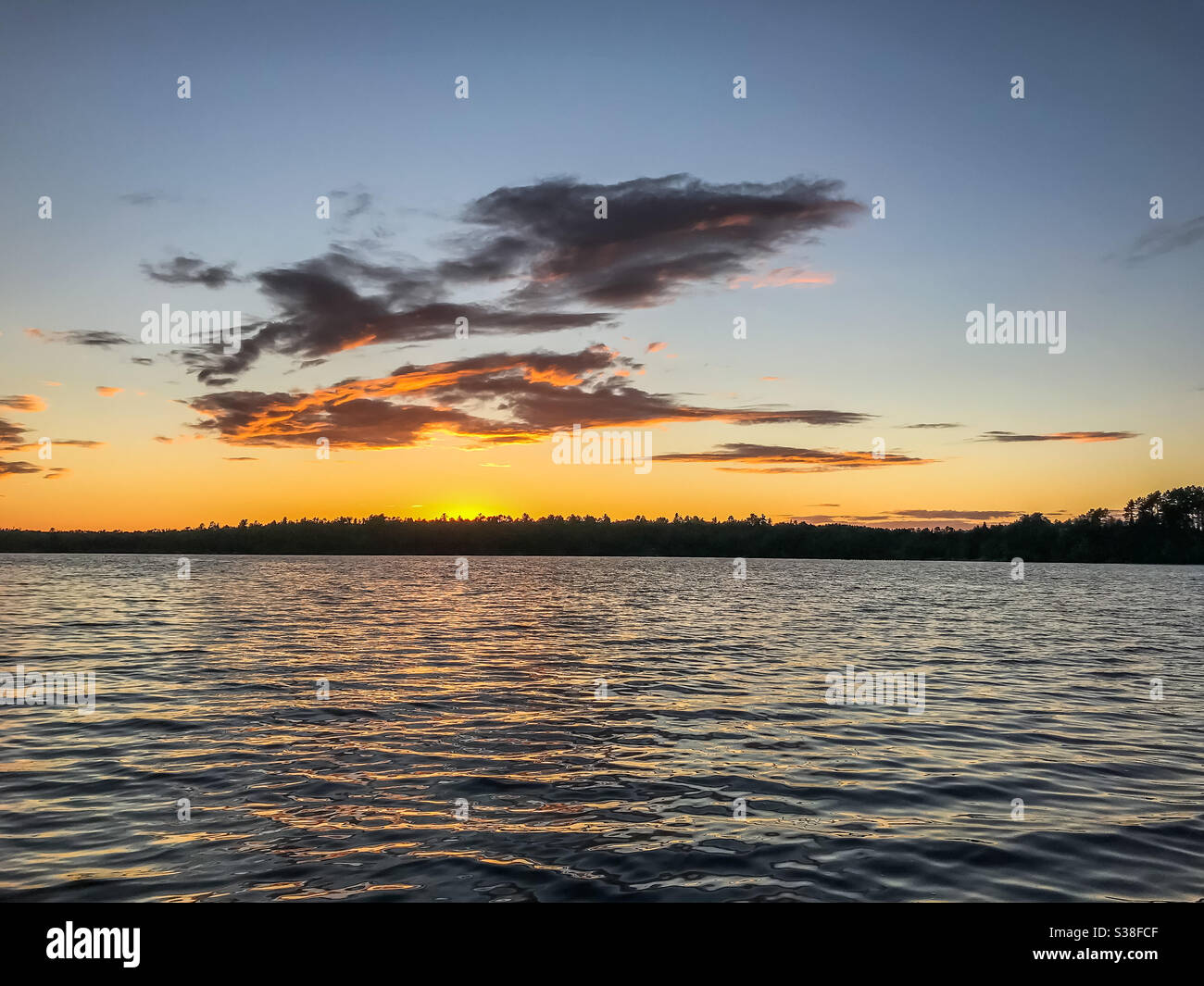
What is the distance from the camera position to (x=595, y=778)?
15156 millimetres

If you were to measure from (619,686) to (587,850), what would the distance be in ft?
49.9

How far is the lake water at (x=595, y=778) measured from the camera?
10438 mm

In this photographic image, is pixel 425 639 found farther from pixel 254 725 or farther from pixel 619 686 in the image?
pixel 254 725

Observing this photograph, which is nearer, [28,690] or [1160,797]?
[1160,797]

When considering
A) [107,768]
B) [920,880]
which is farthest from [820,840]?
[107,768]

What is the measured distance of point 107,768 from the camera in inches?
623

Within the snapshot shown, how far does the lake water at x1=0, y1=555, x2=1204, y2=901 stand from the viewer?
34.2ft
